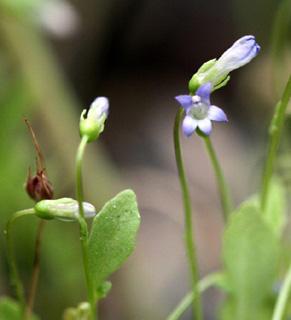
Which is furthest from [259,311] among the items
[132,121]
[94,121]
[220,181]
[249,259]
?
[132,121]

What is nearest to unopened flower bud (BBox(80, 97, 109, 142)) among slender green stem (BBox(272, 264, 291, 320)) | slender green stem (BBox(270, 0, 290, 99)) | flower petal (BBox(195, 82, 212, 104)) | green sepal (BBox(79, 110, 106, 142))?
green sepal (BBox(79, 110, 106, 142))

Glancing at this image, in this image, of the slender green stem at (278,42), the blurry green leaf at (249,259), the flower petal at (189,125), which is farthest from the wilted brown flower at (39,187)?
the slender green stem at (278,42)

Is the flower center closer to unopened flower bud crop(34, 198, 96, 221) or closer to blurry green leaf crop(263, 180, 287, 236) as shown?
unopened flower bud crop(34, 198, 96, 221)

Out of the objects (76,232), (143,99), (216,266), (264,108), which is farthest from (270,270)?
(143,99)

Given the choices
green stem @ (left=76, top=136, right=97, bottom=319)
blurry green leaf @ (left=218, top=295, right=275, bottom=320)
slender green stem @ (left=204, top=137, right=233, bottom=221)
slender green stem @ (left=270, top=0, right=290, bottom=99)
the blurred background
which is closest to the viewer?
green stem @ (left=76, top=136, right=97, bottom=319)

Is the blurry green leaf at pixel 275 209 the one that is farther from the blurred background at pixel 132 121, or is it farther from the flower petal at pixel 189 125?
the flower petal at pixel 189 125

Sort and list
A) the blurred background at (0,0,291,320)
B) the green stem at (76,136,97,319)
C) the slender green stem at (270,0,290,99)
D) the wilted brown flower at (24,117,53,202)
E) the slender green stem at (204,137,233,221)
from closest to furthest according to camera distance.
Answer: the green stem at (76,136,97,319) < the wilted brown flower at (24,117,53,202) < the slender green stem at (204,137,233,221) < the slender green stem at (270,0,290,99) < the blurred background at (0,0,291,320)

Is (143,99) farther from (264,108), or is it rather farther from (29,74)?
(29,74)
